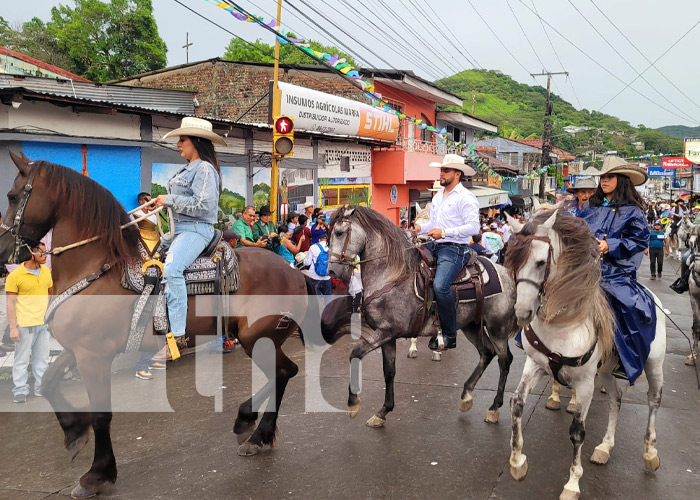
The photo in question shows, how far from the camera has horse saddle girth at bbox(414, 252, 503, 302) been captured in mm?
5668

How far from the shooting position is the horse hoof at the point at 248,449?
193 inches

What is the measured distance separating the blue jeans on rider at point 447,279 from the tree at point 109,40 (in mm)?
36300

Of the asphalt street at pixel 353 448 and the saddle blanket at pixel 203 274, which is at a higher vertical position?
the saddle blanket at pixel 203 274

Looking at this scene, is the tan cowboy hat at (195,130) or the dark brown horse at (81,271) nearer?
the dark brown horse at (81,271)

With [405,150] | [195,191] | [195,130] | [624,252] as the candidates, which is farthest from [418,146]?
[195,191]

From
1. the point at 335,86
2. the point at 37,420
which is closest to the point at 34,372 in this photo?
the point at 37,420

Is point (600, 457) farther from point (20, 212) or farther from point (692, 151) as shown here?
point (692, 151)

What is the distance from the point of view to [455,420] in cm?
577

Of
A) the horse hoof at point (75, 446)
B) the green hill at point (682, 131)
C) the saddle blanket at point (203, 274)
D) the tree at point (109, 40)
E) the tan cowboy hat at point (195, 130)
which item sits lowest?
the horse hoof at point (75, 446)

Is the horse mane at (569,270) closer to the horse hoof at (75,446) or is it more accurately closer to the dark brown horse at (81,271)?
the dark brown horse at (81,271)

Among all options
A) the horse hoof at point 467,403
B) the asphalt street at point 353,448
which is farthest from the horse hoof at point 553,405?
the horse hoof at point 467,403

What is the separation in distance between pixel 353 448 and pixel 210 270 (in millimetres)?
2007

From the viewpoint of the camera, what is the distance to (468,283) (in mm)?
5848

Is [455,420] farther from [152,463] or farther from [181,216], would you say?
[181,216]
